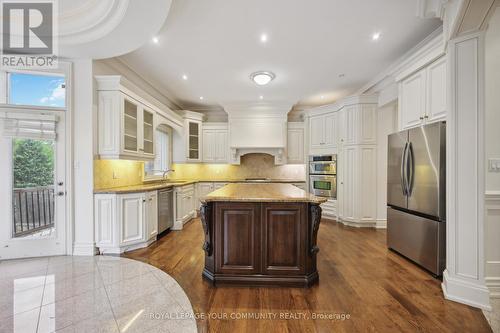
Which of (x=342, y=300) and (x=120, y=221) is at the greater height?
(x=120, y=221)

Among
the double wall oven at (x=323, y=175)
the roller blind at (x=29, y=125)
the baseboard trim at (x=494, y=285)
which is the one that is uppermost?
the roller blind at (x=29, y=125)

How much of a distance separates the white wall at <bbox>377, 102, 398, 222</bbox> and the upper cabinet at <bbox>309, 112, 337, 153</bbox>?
0.90m

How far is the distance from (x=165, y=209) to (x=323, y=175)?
11.7ft

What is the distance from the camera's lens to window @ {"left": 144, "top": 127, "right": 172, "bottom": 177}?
5.35 meters

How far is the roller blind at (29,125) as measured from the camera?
117 inches

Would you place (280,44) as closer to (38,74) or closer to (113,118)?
(113,118)

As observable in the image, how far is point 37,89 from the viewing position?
3127 millimetres

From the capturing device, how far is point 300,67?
3926mm

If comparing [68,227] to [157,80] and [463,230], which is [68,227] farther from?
[463,230]

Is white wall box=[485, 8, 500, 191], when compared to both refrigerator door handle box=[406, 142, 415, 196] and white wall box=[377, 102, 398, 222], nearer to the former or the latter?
refrigerator door handle box=[406, 142, 415, 196]

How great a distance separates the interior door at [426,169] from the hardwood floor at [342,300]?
0.82 metres

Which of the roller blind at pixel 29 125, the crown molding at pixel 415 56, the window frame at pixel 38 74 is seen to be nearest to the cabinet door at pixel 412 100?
the crown molding at pixel 415 56

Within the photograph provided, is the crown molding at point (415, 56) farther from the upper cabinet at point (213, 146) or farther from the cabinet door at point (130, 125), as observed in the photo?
the cabinet door at point (130, 125)

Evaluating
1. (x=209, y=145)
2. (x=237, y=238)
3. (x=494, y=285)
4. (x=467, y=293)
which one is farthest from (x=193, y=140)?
(x=494, y=285)
